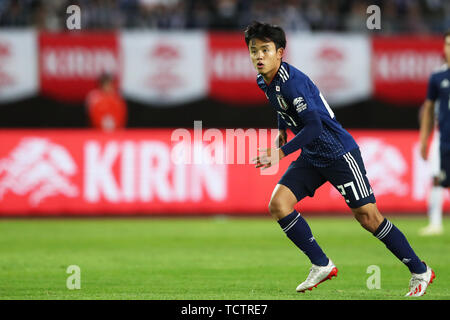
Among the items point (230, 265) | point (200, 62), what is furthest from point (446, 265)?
point (200, 62)

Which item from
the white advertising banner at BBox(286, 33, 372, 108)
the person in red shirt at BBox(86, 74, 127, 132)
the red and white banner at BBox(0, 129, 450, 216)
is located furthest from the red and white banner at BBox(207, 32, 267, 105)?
the red and white banner at BBox(0, 129, 450, 216)

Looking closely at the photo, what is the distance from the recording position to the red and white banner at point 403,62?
18.0 metres

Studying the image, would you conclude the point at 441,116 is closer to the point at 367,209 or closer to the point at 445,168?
the point at 445,168

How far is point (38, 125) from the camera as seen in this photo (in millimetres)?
18078

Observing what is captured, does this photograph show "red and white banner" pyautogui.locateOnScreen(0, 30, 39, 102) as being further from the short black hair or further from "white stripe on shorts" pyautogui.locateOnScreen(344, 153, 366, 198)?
"white stripe on shorts" pyautogui.locateOnScreen(344, 153, 366, 198)

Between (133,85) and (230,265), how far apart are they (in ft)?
29.6

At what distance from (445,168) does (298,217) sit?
154 inches

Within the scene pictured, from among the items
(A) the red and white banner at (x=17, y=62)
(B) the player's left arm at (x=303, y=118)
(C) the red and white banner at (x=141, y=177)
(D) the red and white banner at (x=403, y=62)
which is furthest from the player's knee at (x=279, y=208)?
(D) the red and white banner at (x=403, y=62)

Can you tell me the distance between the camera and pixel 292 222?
284 inches

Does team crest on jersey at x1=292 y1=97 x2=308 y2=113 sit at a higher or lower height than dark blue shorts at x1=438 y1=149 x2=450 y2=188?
higher

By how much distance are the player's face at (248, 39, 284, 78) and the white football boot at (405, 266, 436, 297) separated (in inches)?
80.1

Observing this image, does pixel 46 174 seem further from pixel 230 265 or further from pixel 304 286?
pixel 304 286

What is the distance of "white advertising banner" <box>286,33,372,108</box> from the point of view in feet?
58.0

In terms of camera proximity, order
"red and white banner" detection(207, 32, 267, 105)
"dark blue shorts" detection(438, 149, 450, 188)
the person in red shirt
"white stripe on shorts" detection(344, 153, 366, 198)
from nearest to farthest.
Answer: "white stripe on shorts" detection(344, 153, 366, 198)
"dark blue shorts" detection(438, 149, 450, 188)
the person in red shirt
"red and white banner" detection(207, 32, 267, 105)
